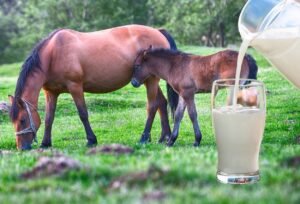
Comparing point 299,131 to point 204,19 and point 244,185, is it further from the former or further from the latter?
point 204,19

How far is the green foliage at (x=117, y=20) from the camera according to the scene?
4088 cm

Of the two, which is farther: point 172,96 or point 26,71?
point 172,96

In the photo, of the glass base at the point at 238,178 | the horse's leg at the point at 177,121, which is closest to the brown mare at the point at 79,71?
the horse's leg at the point at 177,121

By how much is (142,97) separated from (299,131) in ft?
30.0

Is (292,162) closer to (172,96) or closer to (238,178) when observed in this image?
(238,178)

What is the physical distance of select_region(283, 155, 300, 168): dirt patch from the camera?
207 inches

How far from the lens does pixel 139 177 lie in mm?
4715

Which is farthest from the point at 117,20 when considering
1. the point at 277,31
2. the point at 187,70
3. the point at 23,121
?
the point at 277,31

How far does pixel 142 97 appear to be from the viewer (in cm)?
2036

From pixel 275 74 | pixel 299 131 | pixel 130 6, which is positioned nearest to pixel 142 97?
pixel 275 74

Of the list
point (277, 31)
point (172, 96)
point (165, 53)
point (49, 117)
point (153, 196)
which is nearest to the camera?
point (153, 196)

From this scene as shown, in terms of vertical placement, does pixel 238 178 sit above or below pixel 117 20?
below

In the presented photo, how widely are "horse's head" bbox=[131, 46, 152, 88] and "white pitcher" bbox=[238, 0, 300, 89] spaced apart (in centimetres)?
256

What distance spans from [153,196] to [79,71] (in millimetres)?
6247
